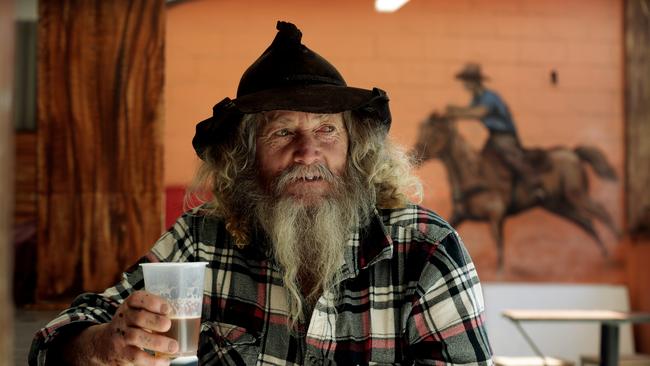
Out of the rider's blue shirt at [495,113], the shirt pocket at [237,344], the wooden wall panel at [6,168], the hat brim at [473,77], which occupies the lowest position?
the shirt pocket at [237,344]

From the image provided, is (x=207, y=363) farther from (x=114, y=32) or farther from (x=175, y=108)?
(x=175, y=108)

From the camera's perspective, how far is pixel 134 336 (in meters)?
1.38

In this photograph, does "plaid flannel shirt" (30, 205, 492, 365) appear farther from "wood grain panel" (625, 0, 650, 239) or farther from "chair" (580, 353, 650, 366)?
"wood grain panel" (625, 0, 650, 239)

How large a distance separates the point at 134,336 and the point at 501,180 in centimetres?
460

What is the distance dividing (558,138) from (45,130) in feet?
13.1

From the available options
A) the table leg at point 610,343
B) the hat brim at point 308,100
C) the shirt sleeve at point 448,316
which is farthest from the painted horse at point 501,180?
the shirt sleeve at point 448,316

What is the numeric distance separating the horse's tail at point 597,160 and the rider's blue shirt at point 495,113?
581 mm

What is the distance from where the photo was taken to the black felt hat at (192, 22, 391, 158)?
2.01m

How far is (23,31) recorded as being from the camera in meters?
5.25

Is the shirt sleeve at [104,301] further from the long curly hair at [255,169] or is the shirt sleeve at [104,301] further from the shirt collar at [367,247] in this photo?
the shirt collar at [367,247]

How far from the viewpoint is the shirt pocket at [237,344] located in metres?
1.96

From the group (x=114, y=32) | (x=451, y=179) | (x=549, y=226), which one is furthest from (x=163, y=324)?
(x=549, y=226)

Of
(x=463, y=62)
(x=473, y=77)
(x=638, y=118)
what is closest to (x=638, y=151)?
(x=638, y=118)

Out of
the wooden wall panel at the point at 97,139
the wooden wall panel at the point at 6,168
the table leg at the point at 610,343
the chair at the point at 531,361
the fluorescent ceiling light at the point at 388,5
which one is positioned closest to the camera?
the wooden wall panel at the point at 6,168
